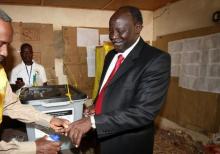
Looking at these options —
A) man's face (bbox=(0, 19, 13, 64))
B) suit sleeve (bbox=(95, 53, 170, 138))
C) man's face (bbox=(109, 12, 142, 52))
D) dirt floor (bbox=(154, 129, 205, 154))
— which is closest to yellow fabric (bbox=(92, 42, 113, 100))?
dirt floor (bbox=(154, 129, 205, 154))

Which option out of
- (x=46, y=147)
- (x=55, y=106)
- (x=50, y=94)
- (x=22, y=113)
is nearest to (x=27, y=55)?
(x=50, y=94)

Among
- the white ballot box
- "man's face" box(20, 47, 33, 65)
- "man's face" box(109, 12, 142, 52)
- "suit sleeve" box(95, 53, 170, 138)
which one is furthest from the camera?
"man's face" box(20, 47, 33, 65)

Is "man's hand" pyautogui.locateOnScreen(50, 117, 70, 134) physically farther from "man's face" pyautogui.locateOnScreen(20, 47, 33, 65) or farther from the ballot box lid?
"man's face" pyautogui.locateOnScreen(20, 47, 33, 65)

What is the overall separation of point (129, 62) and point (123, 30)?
0.22 m

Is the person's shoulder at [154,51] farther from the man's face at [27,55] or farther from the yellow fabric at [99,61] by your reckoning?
the man's face at [27,55]

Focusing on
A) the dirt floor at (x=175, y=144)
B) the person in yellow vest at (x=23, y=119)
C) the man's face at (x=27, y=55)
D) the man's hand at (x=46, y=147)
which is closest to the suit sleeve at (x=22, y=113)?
the person in yellow vest at (x=23, y=119)

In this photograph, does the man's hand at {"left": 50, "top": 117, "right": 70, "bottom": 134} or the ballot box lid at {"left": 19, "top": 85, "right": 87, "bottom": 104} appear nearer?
the man's hand at {"left": 50, "top": 117, "right": 70, "bottom": 134}

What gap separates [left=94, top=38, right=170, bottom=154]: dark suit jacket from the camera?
138cm

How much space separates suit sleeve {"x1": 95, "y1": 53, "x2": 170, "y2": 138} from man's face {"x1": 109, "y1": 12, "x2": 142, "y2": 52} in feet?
0.78

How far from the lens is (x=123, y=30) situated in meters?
1.51

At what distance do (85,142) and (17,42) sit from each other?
6.42 feet

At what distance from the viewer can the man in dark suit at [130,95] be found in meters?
1.37

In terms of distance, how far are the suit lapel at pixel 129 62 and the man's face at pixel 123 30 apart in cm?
6

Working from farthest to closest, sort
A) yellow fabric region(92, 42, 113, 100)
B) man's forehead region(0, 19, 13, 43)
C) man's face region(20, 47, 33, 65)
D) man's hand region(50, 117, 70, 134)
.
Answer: yellow fabric region(92, 42, 113, 100), man's face region(20, 47, 33, 65), man's hand region(50, 117, 70, 134), man's forehead region(0, 19, 13, 43)
